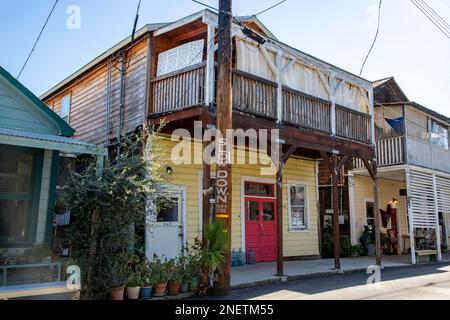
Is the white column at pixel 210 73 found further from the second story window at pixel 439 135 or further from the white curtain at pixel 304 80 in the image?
the second story window at pixel 439 135

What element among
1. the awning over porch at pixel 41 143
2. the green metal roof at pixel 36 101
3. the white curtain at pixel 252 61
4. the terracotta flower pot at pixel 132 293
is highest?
the white curtain at pixel 252 61

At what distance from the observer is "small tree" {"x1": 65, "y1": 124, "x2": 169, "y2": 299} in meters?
6.71

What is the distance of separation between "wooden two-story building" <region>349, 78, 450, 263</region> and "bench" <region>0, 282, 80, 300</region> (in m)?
12.2

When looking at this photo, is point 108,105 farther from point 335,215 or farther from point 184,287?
point 335,215

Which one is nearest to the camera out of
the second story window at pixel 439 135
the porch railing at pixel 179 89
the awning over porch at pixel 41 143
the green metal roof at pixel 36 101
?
the awning over porch at pixel 41 143

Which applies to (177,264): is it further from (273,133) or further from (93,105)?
(93,105)

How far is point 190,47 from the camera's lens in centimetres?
1009

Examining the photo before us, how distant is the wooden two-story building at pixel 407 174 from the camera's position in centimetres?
1582

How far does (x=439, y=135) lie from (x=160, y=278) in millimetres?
17213

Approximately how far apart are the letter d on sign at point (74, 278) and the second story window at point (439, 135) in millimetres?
17537

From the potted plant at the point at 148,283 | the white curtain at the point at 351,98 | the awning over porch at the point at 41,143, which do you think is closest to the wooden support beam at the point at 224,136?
the potted plant at the point at 148,283

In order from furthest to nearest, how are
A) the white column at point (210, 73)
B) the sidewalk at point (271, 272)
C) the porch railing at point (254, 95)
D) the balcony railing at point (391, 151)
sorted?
the balcony railing at point (391, 151)
the porch railing at point (254, 95)
the sidewalk at point (271, 272)
the white column at point (210, 73)

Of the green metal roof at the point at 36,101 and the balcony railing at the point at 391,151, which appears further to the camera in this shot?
the balcony railing at the point at 391,151
